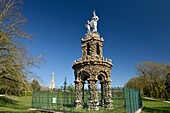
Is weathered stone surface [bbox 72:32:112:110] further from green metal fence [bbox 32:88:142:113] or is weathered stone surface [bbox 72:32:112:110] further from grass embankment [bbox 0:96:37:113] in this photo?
grass embankment [bbox 0:96:37:113]

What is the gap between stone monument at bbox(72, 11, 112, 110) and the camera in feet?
59.0

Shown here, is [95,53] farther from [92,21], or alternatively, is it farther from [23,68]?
[23,68]

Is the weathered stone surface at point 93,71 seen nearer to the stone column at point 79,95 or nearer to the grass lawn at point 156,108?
the stone column at point 79,95

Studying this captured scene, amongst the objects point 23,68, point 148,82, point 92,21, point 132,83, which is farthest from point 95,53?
point 132,83

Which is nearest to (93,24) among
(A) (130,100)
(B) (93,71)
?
(B) (93,71)

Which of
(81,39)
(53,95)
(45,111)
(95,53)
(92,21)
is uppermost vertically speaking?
(92,21)

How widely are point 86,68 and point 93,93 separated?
2887mm

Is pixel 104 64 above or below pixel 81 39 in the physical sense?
below

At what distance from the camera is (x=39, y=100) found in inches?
780

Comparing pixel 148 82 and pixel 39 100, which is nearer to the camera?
pixel 39 100

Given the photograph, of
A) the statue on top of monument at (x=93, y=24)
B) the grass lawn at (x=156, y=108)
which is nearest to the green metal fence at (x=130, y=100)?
the grass lawn at (x=156, y=108)

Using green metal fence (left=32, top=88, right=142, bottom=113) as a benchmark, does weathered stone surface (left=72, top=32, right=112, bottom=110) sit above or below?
above

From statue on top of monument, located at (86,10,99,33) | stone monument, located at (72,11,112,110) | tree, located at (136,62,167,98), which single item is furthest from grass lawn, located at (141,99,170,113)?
tree, located at (136,62,167,98)

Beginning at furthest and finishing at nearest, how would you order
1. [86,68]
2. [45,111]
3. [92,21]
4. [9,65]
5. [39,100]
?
[92,21], [39,100], [86,68], [45,111], [9,65]
